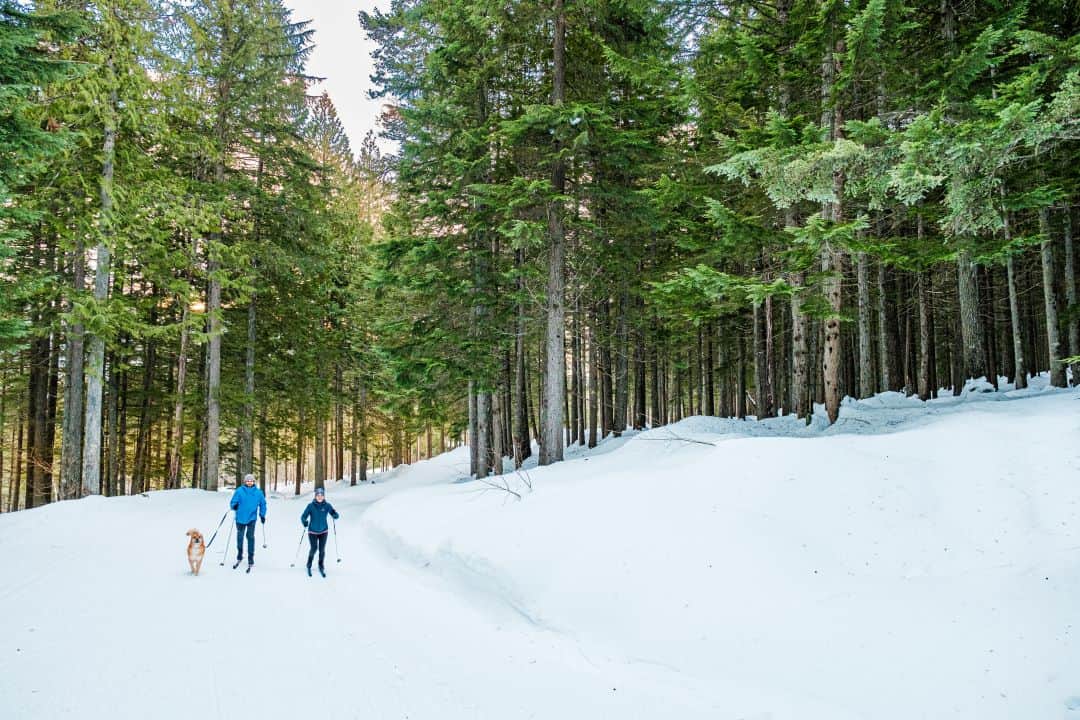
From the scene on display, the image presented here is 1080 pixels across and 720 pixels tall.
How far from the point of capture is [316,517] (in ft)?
30.4

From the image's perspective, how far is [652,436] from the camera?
12.2 meters

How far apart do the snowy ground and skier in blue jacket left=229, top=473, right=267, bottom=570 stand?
0.55m

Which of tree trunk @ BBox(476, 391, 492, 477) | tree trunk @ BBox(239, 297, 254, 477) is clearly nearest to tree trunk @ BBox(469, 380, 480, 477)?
tree trunk @ BBox(476, 391, 492, 477)

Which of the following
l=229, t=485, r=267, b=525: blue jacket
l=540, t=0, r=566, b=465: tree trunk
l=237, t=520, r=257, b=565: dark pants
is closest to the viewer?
l=237, t=520, r=257, b=565: dark pants

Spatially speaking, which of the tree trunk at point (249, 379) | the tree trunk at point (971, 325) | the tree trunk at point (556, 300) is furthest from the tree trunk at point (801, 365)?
the tree trunk at point (249, 379)

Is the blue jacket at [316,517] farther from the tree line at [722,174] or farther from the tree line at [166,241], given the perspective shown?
the tree line at [166,241]

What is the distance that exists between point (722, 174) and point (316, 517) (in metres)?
10.8

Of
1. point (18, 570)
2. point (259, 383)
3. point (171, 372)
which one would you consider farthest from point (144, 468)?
point (18, 570)

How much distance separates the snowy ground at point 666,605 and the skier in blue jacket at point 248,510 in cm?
55

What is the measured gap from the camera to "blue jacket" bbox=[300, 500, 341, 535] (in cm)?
915

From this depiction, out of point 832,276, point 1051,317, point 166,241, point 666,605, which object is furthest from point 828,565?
point 166,241

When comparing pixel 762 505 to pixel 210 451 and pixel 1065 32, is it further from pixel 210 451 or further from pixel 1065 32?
pixel 210 451

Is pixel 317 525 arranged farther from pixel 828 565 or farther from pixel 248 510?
pixel 828 565

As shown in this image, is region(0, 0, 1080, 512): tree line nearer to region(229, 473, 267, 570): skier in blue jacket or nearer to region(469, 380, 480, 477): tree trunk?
region(469, 380, 480, 477): tree trunk
